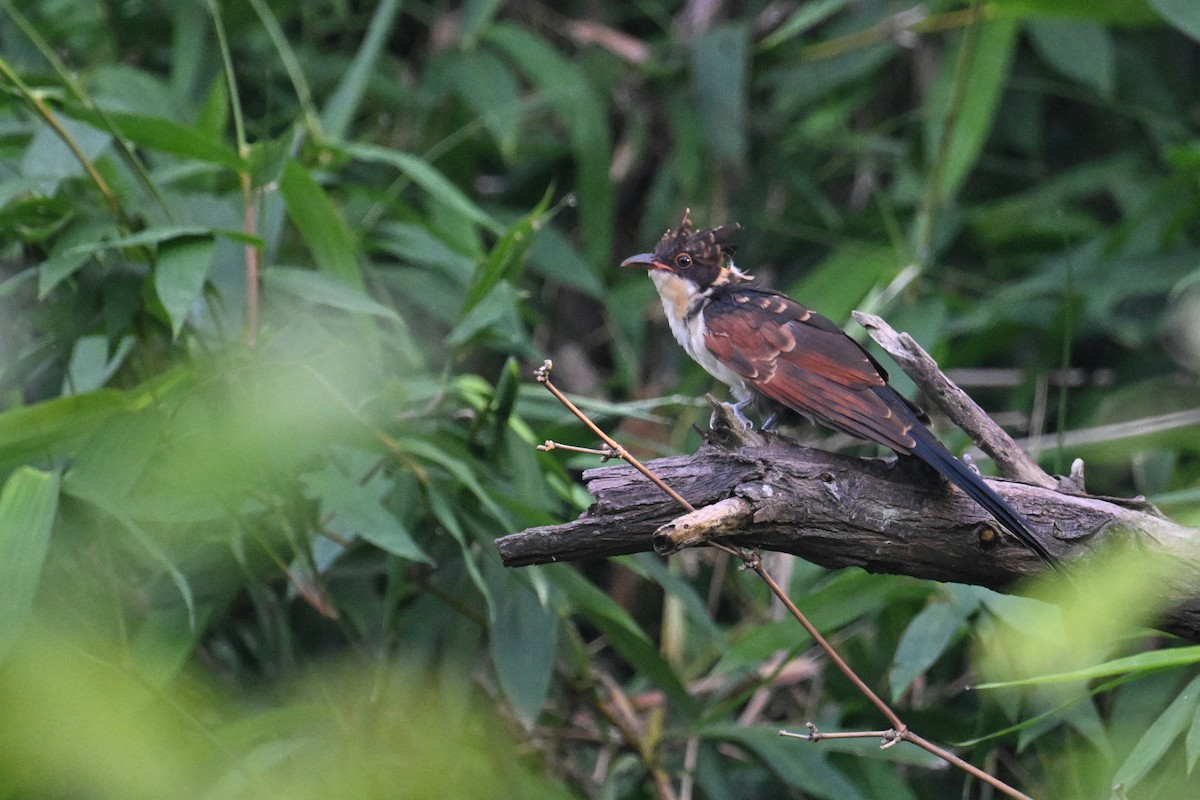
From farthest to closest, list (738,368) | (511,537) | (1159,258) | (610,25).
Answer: (610,25) < (1159,258) < (738,368) < (511,537)

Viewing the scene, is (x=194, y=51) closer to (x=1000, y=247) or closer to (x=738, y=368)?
(x=738, y=368)

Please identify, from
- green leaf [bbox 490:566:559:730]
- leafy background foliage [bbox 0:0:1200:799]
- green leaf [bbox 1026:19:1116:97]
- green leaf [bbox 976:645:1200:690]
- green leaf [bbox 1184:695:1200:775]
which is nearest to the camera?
green leaf [bbox 976:645:1200:690]

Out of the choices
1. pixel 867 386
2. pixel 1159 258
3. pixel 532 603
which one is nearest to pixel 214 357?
pixel 532 603

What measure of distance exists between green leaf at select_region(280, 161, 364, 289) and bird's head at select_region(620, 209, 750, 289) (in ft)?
2.92

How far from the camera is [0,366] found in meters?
3.12

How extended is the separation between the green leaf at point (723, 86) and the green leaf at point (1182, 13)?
1.52 metres

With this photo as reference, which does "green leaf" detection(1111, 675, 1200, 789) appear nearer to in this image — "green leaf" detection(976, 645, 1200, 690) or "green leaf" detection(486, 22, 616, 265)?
"green leaf" detection(976, 645, 1200, 690)

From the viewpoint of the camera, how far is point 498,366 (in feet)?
16.0

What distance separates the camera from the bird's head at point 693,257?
298cm

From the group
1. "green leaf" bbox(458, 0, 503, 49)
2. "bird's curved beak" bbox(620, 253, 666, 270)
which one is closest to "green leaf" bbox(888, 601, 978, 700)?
"bird's curved beak" bbox(620, 253, 666, 270)

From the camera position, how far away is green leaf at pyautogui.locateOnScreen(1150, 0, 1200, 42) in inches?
148

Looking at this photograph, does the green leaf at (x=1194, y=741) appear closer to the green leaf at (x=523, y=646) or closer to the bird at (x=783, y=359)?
the bird at (x=783, y=359)

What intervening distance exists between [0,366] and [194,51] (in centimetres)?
187

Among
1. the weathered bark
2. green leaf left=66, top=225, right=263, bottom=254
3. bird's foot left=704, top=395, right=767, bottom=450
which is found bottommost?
the weathered bark
